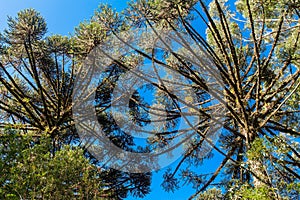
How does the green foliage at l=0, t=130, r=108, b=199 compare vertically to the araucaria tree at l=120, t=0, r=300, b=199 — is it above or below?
below

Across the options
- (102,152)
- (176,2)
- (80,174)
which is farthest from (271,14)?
(80,174)

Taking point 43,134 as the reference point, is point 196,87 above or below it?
above

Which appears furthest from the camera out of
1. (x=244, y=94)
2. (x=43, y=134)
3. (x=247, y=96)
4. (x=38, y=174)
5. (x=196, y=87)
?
(x=196, y=87)

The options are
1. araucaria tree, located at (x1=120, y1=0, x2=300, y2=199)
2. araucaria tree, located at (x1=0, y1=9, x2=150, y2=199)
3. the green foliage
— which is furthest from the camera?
araucaria tree, located at (x1=120, y1=0, x2=300, y2=199)

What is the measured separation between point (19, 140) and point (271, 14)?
25.3ft

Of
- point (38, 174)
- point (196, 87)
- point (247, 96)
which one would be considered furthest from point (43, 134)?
point (196, 87)

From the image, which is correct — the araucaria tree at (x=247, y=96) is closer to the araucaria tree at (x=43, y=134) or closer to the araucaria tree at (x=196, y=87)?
the araucaria tree at (x=196, y=87)

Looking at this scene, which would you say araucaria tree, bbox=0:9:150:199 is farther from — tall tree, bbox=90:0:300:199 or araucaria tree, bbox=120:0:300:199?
araucaria tree, bbox=120:0:300:199

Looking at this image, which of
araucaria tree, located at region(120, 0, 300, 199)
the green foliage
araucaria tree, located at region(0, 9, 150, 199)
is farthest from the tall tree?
the green foliage

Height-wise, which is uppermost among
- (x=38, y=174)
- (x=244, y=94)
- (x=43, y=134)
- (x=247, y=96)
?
(x=244, y=94)

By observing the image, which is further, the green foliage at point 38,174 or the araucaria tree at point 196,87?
the araucaria tree at point 196,87

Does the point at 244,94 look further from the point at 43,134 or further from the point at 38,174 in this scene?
the point at 38,174

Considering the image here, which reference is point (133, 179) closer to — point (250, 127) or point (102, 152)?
point (102, 152)

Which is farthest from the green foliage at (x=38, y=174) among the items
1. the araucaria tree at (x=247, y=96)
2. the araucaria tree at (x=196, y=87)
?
the araucaria tree at (x=247, y=96)
